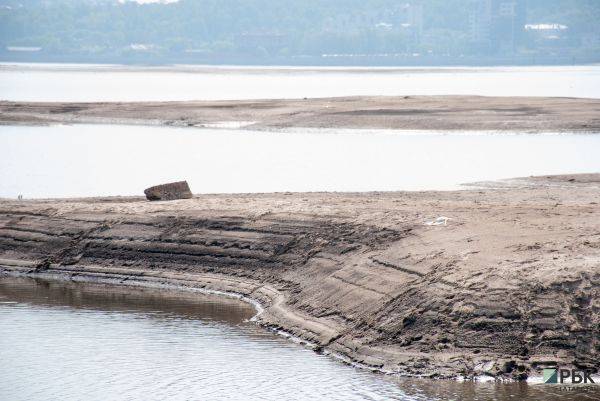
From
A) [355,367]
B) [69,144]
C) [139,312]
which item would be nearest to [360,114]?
[69,144]

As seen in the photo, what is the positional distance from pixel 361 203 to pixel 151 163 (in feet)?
72.4

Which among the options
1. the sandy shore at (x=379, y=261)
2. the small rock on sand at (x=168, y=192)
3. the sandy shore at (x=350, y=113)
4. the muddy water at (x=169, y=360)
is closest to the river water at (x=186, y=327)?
the muddy water at (x=169, y=360)

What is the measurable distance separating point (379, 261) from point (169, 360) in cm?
434

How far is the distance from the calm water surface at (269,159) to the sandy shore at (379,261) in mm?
7253

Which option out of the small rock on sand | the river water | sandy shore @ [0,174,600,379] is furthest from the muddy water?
the small rock on sand

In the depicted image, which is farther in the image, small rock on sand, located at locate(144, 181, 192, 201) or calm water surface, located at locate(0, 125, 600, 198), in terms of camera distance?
calm water surface, located at locate(0, 125, 600, 198)

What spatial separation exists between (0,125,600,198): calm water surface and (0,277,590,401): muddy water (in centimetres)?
1304

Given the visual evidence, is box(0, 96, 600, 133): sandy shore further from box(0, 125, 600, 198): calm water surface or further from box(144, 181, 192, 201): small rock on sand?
box(144, 181, 192, 201): small rock on sand

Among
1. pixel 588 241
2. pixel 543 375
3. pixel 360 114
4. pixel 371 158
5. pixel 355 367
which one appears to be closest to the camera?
pixel 543 375

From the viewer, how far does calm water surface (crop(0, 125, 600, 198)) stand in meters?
39.1

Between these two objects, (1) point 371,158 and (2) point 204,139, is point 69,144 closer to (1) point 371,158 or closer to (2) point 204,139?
(2) point 204,139

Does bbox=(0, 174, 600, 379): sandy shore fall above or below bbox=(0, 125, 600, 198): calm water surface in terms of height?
above

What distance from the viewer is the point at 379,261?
21625 mm

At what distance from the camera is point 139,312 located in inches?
911
